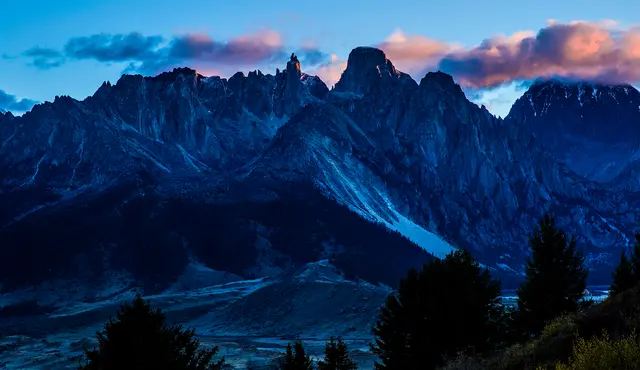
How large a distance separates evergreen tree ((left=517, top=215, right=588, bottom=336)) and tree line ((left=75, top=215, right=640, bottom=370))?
63 millimetres

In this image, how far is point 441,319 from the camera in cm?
3766

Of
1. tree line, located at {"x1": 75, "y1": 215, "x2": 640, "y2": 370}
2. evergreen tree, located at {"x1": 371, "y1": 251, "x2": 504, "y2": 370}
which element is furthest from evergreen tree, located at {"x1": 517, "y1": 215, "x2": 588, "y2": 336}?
evergreen tree, located at {"x1": 371, "y1": 251, "x2": 504, "y2": 370}

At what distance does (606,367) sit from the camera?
1579cm

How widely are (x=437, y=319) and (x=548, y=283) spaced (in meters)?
13.6

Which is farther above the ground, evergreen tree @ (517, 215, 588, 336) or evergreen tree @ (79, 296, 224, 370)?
evergreen tree @ (517, 215, 588, 336)

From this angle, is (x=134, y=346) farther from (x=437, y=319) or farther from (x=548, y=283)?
(x=548, y=283)

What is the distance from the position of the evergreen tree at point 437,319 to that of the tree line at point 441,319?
5 centimetres

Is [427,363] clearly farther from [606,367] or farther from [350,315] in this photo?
[350,315]

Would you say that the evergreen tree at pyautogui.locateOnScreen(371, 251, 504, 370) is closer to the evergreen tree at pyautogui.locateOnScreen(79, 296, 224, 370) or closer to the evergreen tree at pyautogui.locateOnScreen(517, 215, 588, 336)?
the evergreen tree at pyautogui.locateOnScreen(517, 215, 588, 336)

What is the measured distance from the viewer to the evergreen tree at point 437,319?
124 feet

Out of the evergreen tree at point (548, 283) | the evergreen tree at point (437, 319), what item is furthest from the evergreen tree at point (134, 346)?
the evergreen tree at point (548, 283)

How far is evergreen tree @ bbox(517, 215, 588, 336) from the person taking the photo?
47.3 meters

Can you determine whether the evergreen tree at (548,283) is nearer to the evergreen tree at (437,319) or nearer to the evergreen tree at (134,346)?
the evergreen tree at (437,319)

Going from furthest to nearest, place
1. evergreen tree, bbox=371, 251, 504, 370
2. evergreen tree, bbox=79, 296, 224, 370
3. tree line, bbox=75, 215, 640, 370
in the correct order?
1. evergreen tree, bbox=371, 251, 504, 370
2. tree line, bbox=75, 215, 640, 370
3. evergreen tree, bbox=79, 296, 224, 370
